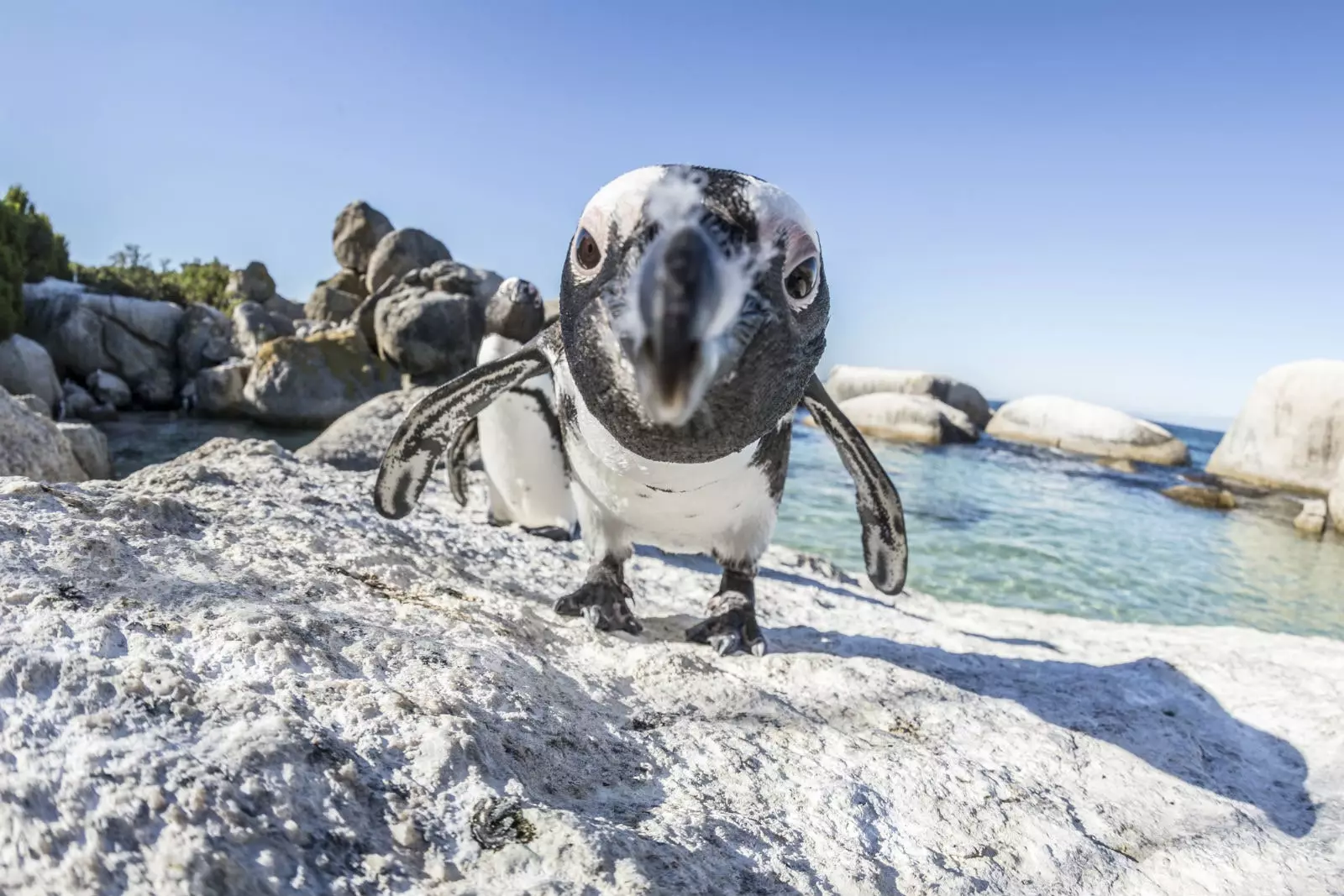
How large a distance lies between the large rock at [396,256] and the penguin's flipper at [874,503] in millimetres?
19228

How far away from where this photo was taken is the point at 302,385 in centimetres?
1116

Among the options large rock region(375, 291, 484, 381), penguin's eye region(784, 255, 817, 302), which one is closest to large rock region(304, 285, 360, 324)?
large rock region(375, 291, 484, 381)

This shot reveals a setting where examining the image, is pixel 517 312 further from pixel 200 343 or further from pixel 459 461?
pixel 200 343

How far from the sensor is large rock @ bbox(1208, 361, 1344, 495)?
13.2m

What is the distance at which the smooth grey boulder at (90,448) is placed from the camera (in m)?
3.62

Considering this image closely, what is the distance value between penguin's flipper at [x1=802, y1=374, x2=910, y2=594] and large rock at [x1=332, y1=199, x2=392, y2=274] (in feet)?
71.9

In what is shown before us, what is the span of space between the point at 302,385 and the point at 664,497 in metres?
11.3

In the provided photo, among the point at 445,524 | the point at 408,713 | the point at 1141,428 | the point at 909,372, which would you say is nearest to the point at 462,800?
the point at 408,713

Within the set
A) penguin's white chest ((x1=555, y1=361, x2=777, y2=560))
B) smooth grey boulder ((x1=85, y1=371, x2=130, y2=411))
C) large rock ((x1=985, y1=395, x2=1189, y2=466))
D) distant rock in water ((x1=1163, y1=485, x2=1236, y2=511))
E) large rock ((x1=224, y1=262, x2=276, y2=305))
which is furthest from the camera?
large rock ((x1=224, y1=262, x2=276, y2=305))

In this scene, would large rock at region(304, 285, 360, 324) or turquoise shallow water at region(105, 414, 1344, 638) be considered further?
large rock at region(304, 285, 360, 324)

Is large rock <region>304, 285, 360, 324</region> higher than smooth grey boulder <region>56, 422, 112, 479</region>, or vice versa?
large rock <region>304, 285, 360, 324</region>

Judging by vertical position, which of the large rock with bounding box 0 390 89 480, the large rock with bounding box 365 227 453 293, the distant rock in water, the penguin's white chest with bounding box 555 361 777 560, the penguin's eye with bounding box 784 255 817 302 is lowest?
the distant rock in water

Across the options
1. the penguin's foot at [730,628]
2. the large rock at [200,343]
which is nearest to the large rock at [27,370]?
the large rock at [200,343]

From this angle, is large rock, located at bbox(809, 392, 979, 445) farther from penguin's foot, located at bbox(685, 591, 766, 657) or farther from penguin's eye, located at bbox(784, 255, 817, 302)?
penguin's eye, located at bbox(784, 255, 817, 302)
